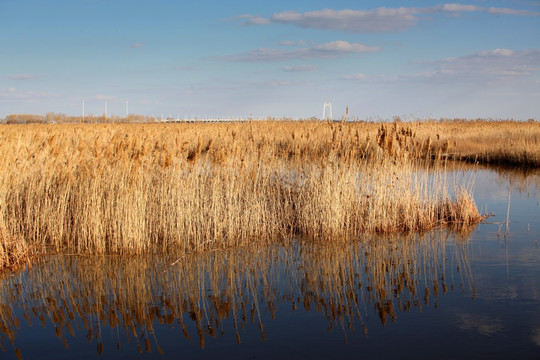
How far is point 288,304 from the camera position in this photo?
525 cm

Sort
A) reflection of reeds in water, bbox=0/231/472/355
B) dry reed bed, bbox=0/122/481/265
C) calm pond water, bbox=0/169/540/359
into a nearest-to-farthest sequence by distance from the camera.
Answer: calm pond water, bbox=0/169/540/359 → reflection of reeds in water, bbox=0/231/472/355 → dry reed bed, bbox=0/122/481/265

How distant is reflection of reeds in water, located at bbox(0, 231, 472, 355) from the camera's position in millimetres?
4793

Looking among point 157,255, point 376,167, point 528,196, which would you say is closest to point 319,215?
point 376,167

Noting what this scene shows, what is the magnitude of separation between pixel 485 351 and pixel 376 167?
448 cm

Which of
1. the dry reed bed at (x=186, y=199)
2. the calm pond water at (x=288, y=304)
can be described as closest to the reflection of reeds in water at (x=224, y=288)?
the calm pond water at (x=288, y=304)

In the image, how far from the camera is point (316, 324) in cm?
476

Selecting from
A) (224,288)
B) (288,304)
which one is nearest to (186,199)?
(224,288)

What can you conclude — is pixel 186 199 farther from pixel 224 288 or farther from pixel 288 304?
pixel 288 304

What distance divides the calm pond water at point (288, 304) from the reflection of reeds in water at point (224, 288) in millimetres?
15

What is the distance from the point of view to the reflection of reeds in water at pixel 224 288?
479cm

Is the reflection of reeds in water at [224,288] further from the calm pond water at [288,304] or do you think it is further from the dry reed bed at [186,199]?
the dry reed bed at [186,199]

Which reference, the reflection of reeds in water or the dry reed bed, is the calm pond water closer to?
the reflection of reeds in water

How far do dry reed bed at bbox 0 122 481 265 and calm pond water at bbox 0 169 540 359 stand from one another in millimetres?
471

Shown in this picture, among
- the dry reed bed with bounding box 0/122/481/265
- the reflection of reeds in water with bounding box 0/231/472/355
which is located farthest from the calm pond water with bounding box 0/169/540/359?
the dry reed bed with bounding box 0/122/481/265
